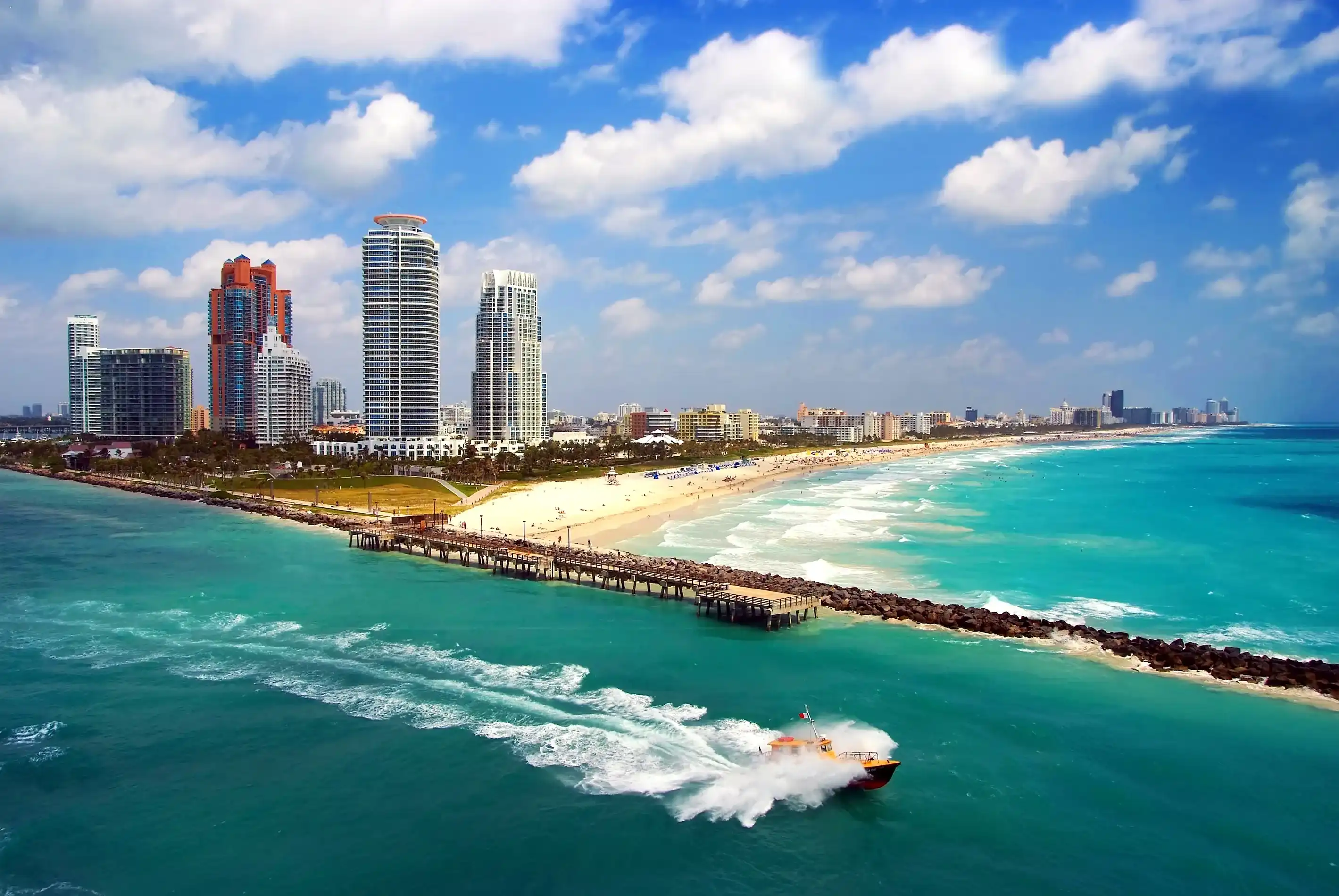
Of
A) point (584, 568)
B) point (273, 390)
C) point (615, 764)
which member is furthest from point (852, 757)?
point (273, 390)

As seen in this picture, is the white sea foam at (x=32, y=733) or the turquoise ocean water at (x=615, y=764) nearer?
the turquoise ocean water at (x=615, y=764)

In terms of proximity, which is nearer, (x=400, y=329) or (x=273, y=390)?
(x=400, y=329)

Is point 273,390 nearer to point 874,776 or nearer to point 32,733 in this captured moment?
point 32,733

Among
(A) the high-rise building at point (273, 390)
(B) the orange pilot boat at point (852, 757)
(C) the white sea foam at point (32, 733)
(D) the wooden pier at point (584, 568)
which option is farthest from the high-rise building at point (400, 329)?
(B) the orange pilot boat at point (852, 757)

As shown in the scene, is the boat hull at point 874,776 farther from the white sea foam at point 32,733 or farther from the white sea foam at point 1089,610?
the white sea foam at point 32,733

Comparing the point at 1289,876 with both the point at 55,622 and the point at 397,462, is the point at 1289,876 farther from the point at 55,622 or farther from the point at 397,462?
the point at 397,462

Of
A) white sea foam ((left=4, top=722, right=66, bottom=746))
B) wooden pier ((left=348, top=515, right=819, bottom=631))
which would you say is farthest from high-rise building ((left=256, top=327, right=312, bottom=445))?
white sea foam ((left=4, top=722, right=66, bottom=746))
